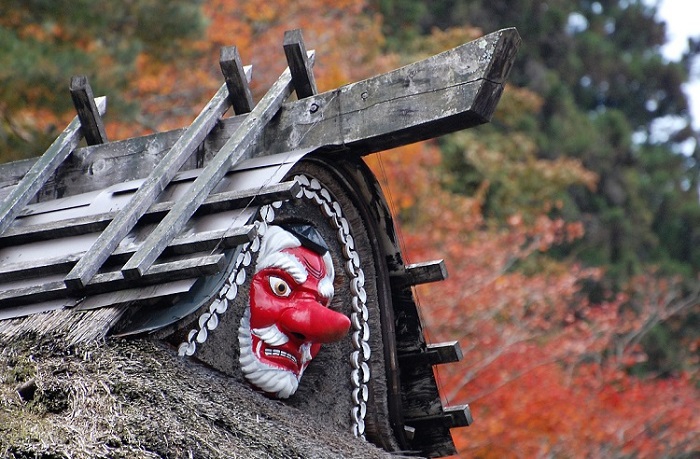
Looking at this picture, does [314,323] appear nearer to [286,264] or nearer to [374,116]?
[286,264]

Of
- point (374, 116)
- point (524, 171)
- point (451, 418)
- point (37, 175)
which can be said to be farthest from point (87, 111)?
point (524, 171)

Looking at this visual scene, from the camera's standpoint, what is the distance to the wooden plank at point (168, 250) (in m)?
4.15

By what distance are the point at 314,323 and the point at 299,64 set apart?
1.34 m

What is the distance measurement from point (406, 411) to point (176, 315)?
6.45 feet

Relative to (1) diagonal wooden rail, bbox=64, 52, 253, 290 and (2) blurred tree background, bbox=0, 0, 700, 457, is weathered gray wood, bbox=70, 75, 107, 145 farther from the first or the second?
(2) blurred tree background, bbox=0, 0, 700, 457

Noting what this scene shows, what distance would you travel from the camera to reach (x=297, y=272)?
4855mm

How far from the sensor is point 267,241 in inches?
189

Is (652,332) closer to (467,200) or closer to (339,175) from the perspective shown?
(467,200)

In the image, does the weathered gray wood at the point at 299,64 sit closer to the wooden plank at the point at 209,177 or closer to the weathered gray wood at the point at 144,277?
the wooden plank at the point at 209,177

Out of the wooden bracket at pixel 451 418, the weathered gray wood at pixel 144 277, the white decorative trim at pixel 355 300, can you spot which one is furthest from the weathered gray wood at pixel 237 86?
the wooden bracket at pixel 451 418

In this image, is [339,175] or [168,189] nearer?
[168,189]

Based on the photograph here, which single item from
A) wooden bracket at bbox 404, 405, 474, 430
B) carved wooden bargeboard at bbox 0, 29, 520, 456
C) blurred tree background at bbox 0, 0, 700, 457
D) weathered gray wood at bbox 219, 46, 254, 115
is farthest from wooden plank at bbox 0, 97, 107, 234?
blurred tree background at bbox 0, 0, 700, 457

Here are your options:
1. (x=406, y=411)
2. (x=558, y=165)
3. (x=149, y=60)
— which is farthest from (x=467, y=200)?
(x=406, y=411)

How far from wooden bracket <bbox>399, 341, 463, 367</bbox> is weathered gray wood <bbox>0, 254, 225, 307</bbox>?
5.92ft
